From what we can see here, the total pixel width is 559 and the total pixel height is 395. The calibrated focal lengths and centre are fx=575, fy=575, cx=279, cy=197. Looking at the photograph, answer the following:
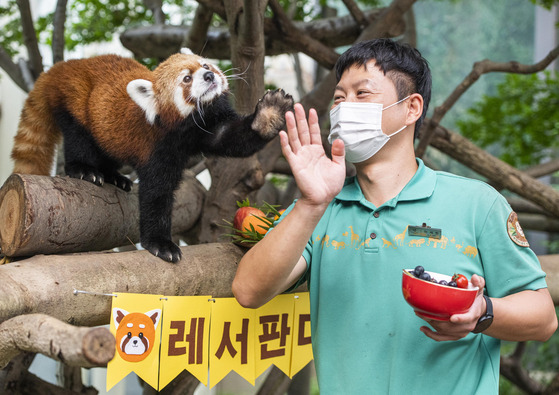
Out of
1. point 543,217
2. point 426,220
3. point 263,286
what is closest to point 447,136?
point 543,217

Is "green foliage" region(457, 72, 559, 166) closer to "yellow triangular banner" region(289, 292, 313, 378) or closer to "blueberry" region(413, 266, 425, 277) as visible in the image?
"yellow triangular banner" region(289, 292, 313, 378)

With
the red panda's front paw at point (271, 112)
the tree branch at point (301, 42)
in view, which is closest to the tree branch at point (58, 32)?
the tree branch at point (301, 42)

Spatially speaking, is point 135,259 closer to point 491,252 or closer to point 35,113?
point 35,113

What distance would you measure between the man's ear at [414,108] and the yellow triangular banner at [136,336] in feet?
2.36

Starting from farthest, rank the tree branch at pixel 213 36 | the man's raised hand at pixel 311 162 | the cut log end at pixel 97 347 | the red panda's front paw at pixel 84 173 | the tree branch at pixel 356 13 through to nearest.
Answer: the tree branch at pixel 213 36 < the tree branch at pixel 356 13 < the red panda's front paw at pixel 84 173 < the man's raised hand at pixel 311 162 < the cut log end at pixel 97 347

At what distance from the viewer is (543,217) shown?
3.47 m

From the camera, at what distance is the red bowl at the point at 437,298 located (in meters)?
0.91

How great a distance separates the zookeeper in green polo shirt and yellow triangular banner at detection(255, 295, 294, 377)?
32 centimetres

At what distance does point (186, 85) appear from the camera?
156 cm

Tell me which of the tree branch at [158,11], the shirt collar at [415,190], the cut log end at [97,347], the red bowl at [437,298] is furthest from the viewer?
the tree branch at [158,11]

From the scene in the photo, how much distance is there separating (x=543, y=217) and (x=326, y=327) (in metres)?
2.71

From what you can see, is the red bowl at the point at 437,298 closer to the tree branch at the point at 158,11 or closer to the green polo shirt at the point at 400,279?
the green polo shirt at the point at 400,279

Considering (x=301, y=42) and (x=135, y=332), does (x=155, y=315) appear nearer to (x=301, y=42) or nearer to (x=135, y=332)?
(x=135, y=332)

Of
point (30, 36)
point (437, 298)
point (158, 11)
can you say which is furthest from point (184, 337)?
point (158, 11)
